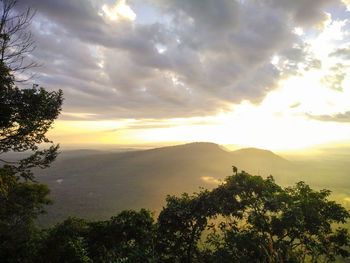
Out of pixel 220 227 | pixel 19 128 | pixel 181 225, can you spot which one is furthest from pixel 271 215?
pixel 19 128

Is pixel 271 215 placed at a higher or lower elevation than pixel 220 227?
higher

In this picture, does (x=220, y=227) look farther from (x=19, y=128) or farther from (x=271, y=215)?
(x=19, y=128)

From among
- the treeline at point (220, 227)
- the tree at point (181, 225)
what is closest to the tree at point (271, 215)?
the treeline at point (220, 227)

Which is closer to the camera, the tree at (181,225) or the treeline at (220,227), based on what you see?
the treeline at (220,227)

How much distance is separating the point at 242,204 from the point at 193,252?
16.4ft

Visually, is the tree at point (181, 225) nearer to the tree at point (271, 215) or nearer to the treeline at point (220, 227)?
the treeline at point (220, 227)

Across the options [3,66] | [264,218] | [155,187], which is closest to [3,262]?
[3,66]

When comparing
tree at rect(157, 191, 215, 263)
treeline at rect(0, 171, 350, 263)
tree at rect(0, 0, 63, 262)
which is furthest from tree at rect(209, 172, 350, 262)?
tree at rect(0, 0, 63, 262)

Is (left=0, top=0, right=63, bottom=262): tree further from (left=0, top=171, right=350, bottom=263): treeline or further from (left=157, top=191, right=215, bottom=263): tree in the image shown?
(left=157, top=191, right=215, bottom=263): tree

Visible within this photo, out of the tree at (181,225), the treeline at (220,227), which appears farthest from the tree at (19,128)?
the tree at (181,225)

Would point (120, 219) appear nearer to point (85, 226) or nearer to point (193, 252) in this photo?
point (85, 226)

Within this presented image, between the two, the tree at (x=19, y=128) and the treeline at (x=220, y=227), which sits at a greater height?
the tree at (x=19, y=128)

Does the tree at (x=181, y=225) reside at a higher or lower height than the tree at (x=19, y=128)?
lower

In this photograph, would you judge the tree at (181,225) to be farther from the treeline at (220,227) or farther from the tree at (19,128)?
the tree at (19,128)
